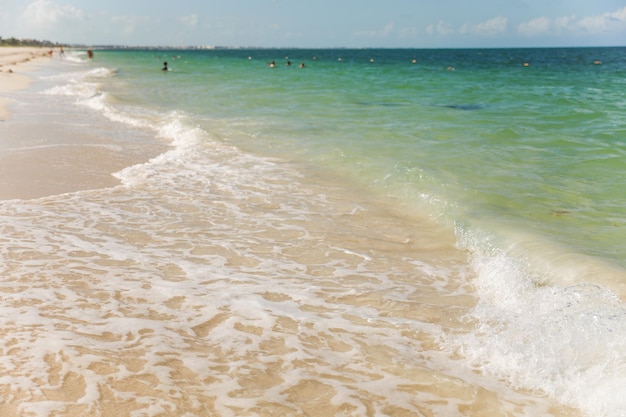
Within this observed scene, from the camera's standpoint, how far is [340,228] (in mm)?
7070

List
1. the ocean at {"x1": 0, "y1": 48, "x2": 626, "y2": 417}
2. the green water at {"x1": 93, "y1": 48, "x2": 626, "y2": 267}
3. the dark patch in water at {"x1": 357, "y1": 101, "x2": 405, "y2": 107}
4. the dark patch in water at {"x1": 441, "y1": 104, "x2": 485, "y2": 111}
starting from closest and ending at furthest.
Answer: the ocean at {"x1": 0, "y1": 48, "x2": 626, "y2": 417} → the green water at {"x1": 93, "y1": 48, "x2": 626, "y2": 267} → the dark patch in water at {"x1": 441, "y1": 104, "x2": 485, "y2": 111} → the dark patch in water at {"x1": 357, "y1": 101, "x2": 405, "y2": 107}

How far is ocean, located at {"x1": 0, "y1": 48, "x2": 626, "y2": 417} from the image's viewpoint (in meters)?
3.53

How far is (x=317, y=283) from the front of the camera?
5.34 metres

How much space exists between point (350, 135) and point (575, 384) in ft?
36.4

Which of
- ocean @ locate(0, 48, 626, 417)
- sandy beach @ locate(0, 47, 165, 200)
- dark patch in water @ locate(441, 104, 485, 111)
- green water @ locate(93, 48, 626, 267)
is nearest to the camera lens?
ocean @ locate(0, 48, 626, 417)

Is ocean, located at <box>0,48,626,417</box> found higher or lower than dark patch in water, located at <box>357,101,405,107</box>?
lower

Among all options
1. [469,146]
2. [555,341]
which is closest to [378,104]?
[469,146]

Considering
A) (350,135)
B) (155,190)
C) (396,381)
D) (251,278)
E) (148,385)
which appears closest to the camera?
(148,385)

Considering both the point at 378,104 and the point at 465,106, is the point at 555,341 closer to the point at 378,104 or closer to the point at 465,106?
the point at 465,106

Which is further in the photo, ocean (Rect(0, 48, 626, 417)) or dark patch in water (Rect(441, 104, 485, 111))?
dark patch in water (Rect(441, 104, 485, 111))

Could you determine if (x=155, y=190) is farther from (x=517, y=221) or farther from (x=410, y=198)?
(x=517, y=221)

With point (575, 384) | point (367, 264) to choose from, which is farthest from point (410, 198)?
point (575, 384)

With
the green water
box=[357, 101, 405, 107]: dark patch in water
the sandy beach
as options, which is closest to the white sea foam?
the green water

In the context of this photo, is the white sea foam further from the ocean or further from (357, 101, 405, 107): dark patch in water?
(357, 101, 405, 107): dark patch in water
